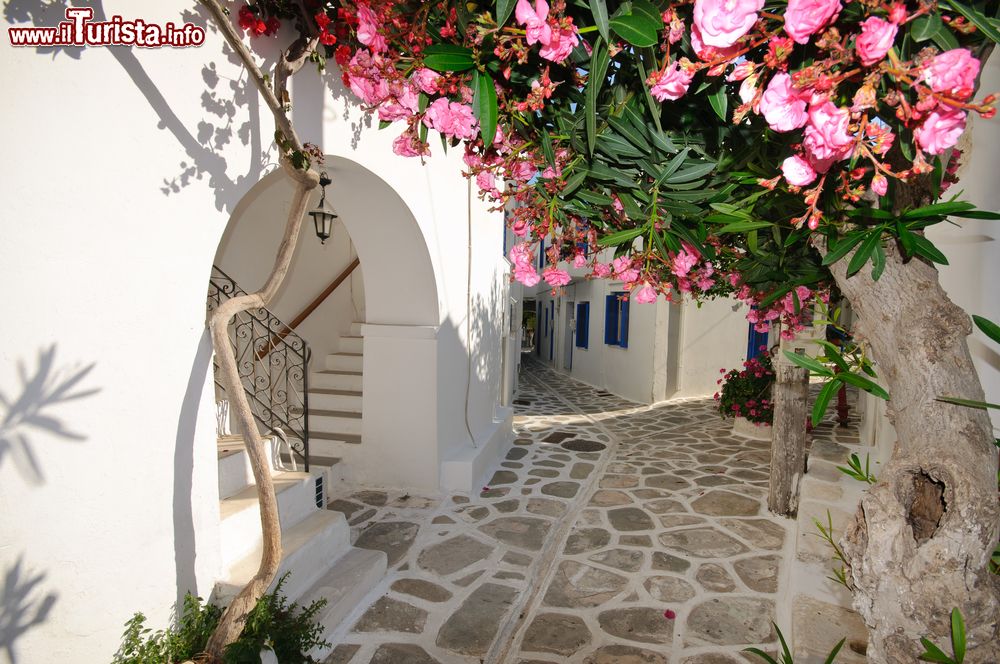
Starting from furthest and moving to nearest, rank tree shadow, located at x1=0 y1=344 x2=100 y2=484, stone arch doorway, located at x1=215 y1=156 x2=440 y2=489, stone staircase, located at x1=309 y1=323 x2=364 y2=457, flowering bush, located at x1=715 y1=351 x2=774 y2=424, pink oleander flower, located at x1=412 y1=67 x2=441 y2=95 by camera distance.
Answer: flowering bush, located at x1=715 y1=351 x2=774 y2=424 < stone staircase, located at x1=309 y1=323 x2=364 y2=457 < stone arch doorway, located at x1=215 y1=156 x2=440 y2=489 < tree shadow, located at x1=0 y1=344 x2=100 y2=484 < pink oleander flower, located at x1=412 y1=67 x2=441 y2=95

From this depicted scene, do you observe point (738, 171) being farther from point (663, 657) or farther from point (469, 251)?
point (469, 251)

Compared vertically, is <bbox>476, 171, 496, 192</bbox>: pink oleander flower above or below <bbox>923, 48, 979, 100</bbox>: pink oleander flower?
above

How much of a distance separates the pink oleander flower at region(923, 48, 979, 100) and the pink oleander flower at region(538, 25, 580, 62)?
2.07 feet

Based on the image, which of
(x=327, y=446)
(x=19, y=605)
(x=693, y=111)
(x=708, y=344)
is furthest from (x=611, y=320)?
(x=19, y=605)

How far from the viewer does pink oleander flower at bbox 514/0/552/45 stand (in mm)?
986

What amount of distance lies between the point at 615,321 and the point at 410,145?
12.8m

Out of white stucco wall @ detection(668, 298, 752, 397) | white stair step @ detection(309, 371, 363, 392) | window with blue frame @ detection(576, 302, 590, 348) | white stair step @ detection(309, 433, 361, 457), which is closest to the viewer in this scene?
white stair step @ detection(309, 433, 361, 457)

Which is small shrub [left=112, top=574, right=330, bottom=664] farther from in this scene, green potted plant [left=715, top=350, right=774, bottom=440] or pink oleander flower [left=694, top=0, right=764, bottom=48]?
green potted plant [left=715, top=350, right=774, bottom=440]

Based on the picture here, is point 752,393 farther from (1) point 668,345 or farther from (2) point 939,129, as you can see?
(2) point 939,129

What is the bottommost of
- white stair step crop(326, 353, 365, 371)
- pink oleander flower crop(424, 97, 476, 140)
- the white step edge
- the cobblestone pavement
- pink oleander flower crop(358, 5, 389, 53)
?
the cobblestone pavement

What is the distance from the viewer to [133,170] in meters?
1.90

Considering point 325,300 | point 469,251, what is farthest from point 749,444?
point 325,300

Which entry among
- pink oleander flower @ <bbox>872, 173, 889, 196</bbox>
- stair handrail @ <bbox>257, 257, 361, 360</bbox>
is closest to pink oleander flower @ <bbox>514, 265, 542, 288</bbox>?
pink oleander flower @ <bbox>872, 173, 889, 196</bbox>

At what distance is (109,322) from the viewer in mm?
1872
